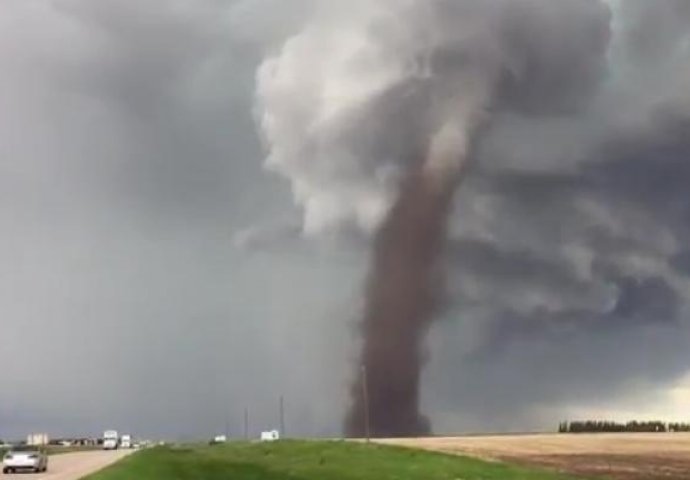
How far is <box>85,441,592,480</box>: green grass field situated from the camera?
77.5 meters

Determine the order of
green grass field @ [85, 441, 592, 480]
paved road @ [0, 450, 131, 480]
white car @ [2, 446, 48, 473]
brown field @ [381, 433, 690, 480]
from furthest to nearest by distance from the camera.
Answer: brown field @ [381, 433, 690, 480] → white car @ [2, 446, 48, 473] → green grass field @ [85, 441, 592, 480] → paved road @ [0, 450, 131, 480]

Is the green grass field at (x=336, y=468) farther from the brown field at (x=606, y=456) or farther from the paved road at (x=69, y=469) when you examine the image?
the brown field at (x=606, y=456)

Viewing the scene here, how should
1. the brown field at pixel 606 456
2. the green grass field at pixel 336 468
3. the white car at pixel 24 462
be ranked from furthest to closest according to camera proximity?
the brown field at pixel 606 456
the white car at pixel 24 462
the green grass field at pixel 336 468

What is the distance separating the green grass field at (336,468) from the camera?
7750 cm

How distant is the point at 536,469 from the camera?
8688cm

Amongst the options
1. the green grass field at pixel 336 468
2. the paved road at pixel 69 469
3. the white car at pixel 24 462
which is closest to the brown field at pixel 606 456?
the green grass field at pixel 336 468

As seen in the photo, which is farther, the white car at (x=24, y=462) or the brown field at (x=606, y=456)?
the brown field at (x=606, y=456)

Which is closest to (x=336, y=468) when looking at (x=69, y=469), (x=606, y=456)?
(x=69, y=469)

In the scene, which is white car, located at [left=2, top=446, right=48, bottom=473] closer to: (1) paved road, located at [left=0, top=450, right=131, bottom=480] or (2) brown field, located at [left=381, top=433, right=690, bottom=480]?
(1) paved road, located at [left=0, top=450, right=131, bottom=480]

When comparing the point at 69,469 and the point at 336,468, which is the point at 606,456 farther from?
the point at 69,469

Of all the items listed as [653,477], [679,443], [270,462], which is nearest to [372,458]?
[270,462]

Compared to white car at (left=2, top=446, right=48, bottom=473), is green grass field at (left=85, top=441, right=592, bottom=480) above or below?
below

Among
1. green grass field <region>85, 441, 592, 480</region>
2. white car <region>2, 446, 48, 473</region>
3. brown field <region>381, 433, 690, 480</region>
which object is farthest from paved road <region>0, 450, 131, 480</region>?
brown field <region>381, 433, 690, 480</region>

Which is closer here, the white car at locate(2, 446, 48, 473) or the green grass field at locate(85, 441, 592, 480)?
the green grass field at locate(85, 441, 592, 480)
